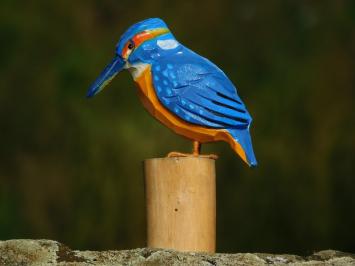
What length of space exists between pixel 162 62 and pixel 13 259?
33.0 inches

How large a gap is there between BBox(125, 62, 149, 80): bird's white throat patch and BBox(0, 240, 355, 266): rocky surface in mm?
651

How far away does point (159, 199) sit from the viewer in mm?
2707

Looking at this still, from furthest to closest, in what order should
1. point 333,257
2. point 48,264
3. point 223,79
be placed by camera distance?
1. point 223,79
2. point 333,257
3. point 48,264

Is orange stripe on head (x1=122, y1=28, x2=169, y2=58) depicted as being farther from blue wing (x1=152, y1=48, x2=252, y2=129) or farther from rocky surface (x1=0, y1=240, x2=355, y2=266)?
rocky surface (x1=0, y1=240, x2=355, y2=266)

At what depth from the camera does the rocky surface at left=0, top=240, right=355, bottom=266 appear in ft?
7.73

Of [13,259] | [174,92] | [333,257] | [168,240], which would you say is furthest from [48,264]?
[333,257]

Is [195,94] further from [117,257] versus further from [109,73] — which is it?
[117,257]

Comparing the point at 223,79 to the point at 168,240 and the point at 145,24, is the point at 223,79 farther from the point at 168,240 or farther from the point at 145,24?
the point at 168,240

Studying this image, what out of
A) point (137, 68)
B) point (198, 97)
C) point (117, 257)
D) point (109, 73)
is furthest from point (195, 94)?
point (117, 257)

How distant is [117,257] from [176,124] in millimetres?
561

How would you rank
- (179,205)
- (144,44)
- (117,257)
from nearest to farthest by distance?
1. (117,257)
2. (179,205)
3. (144,44)

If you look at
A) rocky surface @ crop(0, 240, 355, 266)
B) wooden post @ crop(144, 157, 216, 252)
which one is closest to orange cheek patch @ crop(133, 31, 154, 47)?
wooden post @ crop(144, 157, 216, 252)

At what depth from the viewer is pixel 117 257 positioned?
2406 mm

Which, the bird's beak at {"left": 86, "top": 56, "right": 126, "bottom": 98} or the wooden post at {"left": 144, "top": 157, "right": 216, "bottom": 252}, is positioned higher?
the bird's beak at {"left": 86, "top": 56, "right": 126, "bottom": 98}
